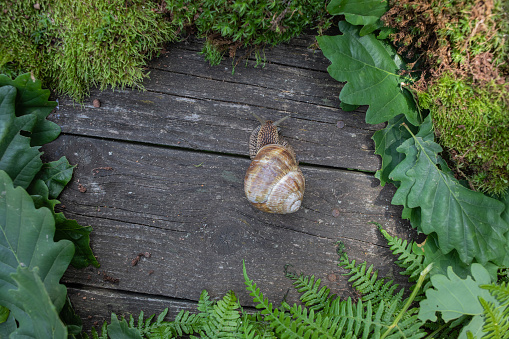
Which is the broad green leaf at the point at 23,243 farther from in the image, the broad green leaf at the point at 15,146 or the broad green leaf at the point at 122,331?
the broad green leaf at the point at 122,331

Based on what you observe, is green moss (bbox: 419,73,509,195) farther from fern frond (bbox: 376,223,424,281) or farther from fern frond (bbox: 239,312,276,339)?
fern frond (bbox: 239,312,276,339)

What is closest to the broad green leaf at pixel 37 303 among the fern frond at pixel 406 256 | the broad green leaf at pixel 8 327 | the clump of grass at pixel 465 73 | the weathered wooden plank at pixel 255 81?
the broad green leaf at pixel 8 327

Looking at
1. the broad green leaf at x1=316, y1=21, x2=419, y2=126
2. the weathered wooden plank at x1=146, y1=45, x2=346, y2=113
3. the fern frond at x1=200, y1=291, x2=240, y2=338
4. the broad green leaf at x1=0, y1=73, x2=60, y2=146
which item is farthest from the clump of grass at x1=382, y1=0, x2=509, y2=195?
the broad green leaf at x1=0, y1=73, x2=60, y2=146

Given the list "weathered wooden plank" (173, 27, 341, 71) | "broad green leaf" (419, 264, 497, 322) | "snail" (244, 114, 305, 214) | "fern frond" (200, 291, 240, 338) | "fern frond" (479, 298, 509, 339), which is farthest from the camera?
"weathered wooden plank" (173, 27, 341, 71)

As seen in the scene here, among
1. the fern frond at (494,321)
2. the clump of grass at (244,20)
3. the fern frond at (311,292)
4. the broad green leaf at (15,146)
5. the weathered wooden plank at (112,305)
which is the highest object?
the clump of grass at (244,20)

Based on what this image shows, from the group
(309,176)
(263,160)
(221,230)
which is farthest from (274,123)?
(221,230)

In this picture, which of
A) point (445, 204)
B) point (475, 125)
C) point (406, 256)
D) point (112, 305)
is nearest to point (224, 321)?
point (112, 305)

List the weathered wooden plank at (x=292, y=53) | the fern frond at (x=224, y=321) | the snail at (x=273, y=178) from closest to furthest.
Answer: the fern frond at (x=224, y=321) → the snail at (x=273, y=178) → the weathered wooden plank at (x=292, y=53)
